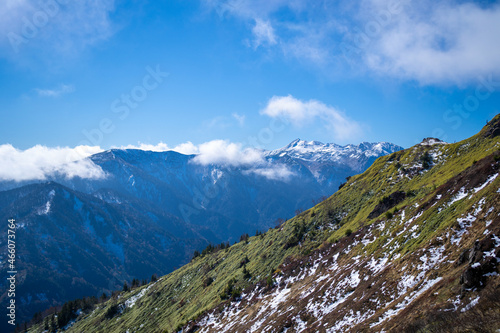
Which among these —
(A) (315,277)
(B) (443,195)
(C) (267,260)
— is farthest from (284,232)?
(B) (443,195)

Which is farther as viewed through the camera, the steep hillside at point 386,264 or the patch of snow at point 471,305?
the steep hillside at point 386,264

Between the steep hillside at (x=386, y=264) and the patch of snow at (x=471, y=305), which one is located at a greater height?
the steep hillside at (x=386, y=264)

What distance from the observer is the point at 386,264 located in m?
38.5

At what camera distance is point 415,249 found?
35.1m

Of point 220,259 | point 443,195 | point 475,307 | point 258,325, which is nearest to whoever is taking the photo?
point 475,307

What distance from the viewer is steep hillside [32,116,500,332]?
71.1 feet

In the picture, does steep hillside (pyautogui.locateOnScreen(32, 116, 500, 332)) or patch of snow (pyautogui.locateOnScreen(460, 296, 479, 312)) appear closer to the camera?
patch of snow (pyautogui.locateOnScreen(460, 296, 479, 312))

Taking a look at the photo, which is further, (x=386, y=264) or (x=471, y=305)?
(x=386, y=264)

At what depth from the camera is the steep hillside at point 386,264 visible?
2167 centimetres

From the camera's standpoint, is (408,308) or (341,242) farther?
(341,242)

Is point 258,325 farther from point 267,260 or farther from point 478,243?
point 267,260

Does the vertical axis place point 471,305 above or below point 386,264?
below

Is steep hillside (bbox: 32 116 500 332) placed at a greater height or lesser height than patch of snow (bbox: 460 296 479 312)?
greater

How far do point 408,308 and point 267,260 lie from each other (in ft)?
244
